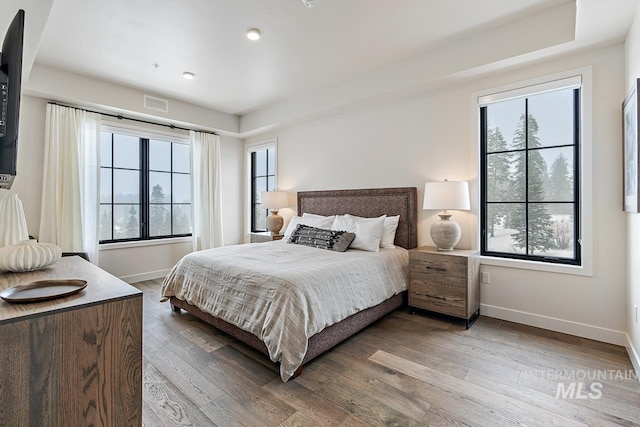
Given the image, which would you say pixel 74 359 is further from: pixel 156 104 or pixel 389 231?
pixel 156 104

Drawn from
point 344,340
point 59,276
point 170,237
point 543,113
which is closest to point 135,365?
point 59,276

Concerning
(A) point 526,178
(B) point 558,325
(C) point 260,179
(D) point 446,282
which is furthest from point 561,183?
(C) point 260,179

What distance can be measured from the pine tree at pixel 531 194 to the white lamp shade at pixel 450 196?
49 centimetres

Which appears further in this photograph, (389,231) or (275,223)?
(275,223)

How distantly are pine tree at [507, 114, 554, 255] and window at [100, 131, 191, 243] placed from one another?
15.1 feet

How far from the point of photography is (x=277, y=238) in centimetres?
462

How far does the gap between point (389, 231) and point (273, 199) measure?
203cm

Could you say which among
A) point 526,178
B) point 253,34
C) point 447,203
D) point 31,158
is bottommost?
point 447,203

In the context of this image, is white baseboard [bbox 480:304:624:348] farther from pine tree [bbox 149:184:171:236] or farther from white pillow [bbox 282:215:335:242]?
pine tree [bbox 149:184:171:236]

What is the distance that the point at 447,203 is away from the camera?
2980 millimetres

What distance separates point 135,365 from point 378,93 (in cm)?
341

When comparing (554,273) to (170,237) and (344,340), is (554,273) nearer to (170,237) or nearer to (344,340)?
(344,340)

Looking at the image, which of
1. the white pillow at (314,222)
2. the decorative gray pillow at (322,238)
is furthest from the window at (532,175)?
the white pillow at (314,222)

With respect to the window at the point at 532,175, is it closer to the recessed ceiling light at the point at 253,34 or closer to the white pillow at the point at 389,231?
the white pillow at the point at 389,231
